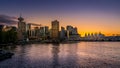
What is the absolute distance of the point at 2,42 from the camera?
645 ft

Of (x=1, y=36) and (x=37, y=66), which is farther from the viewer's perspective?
(x=1, y=36)

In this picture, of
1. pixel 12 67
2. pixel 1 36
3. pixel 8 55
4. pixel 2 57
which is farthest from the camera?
pixel 1 36

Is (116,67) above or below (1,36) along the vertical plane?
below

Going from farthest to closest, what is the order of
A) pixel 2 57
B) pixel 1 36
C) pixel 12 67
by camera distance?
pixel 1 36, pixel 2 57, pixel 12 67

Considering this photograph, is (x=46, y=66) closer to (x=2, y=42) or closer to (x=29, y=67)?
(x=29, y=67)

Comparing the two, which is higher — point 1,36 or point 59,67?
point 1,36

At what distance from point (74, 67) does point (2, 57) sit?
30.3 meters

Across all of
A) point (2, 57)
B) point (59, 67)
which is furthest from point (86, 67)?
point (2, 57)

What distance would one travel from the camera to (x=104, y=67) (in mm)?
59844

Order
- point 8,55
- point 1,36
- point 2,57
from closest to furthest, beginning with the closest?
point 2,57 < point 8,55 < point 1,36

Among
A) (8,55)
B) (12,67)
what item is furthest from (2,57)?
(12,67)

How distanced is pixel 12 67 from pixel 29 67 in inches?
187

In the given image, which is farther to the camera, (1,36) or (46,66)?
(1,36)

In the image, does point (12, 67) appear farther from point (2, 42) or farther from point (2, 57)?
point (2, 42)
